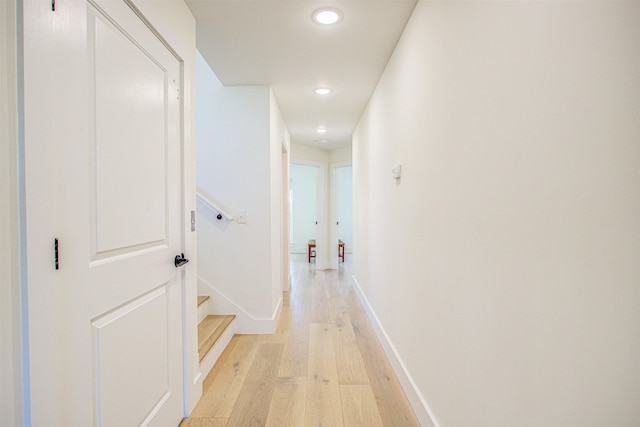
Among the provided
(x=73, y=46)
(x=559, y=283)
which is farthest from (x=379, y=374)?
(x=73, y=46)

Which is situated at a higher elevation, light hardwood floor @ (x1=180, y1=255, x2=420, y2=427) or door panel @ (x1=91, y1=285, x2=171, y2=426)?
door panel @ (x1=91, y1=285, x2=171, y2=426)

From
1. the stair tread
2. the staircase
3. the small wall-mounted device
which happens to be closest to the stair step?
the staircase

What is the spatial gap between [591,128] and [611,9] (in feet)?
0.72

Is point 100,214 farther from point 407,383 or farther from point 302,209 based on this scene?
point 302,209

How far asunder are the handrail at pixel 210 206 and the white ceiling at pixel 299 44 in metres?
1.04

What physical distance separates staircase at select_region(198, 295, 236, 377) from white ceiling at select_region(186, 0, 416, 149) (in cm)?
204

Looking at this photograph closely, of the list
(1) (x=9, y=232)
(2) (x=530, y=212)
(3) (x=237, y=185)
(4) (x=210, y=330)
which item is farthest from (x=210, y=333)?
(2) (x=530, y=212)

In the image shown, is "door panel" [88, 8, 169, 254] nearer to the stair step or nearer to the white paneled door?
the white paneled door

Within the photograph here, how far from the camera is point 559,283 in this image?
28.9 inches

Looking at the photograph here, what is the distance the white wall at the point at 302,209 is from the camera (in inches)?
339

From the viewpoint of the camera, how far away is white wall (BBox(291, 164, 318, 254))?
8.62 m

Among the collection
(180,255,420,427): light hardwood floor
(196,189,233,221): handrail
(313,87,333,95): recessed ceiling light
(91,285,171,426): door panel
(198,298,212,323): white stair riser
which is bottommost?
(180,255,420,427): light hardwood floor

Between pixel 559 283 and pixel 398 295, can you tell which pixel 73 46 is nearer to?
pixel 559 283

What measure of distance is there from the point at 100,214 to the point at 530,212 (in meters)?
1.30
